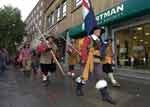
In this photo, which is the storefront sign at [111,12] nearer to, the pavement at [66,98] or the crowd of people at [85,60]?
the crowd of people at [85,60]

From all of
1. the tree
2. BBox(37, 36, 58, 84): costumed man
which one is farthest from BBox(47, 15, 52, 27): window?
BBox(37, 36, 58, 84): costumed man

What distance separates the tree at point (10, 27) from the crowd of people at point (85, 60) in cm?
4570

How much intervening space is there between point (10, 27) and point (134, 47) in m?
47.1

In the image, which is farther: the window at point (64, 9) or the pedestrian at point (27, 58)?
the window at point (64, 9)

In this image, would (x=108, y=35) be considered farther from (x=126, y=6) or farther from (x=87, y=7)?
(x=87, y=7)

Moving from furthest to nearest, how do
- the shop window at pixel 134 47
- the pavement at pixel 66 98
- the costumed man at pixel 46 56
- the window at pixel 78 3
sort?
the window at pixel 78 3 → the shop window at pixel 134 47 → the costumed man at pixel 46 56 → the pavement at pixel 66 98

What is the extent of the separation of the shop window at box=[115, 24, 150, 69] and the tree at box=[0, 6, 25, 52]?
43.0 meters

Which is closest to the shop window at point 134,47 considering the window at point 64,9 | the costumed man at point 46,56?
the costumed man at point 46,56

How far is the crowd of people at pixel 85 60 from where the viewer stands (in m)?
9.88

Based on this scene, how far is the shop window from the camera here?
66.9 feet

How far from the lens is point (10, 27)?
219ft

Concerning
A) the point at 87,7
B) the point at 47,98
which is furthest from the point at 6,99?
the point at 87,7

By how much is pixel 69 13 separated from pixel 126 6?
17.1m

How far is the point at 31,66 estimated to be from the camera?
2041 cm
